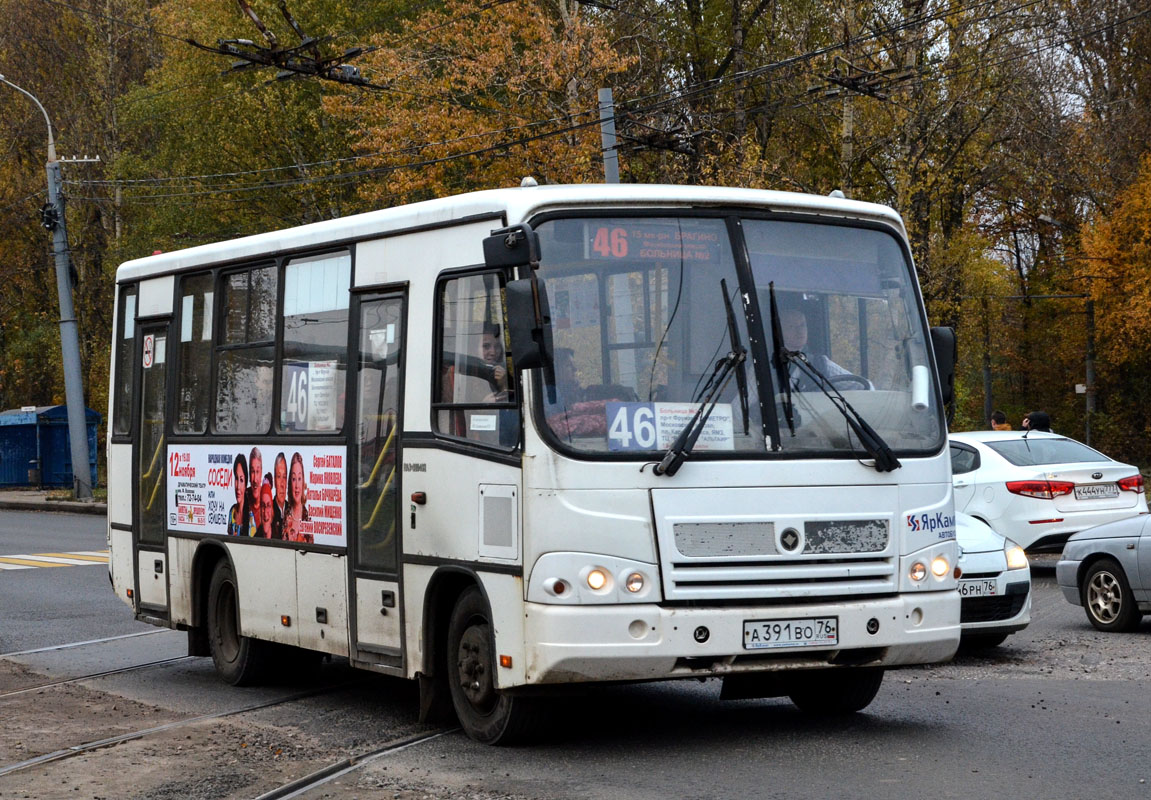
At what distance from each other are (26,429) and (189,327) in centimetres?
3924

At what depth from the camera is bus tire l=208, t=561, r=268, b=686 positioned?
11.2 metres

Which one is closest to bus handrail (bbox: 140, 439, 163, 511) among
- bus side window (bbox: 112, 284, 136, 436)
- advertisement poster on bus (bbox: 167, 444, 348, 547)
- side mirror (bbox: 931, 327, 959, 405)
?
advertisement poster on bus (bbox: 167, 444, 348, 547)

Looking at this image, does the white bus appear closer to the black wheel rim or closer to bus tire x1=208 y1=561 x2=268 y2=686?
the black wheel rim

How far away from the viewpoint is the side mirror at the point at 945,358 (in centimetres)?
900

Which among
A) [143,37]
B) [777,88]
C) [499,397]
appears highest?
[143,37]

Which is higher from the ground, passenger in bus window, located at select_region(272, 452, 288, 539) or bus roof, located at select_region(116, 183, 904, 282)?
bus roof, located at select_region(116, 183, 904, 282)

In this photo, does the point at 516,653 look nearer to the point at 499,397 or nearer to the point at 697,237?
the point at 499,397

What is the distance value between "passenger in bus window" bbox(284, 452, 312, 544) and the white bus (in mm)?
118

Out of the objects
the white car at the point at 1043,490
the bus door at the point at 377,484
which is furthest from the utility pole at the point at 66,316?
the bus door at the point at 377,484

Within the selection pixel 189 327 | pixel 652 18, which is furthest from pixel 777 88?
pixel 189 327

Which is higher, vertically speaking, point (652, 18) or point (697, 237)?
point (652, 18)

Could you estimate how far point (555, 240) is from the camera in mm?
8148

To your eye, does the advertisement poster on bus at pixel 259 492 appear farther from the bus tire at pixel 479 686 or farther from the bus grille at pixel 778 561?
the bus grille at pixel 778 561

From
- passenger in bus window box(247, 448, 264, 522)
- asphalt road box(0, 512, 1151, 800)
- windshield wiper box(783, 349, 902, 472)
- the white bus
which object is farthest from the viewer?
passenger in bus window box(247, 448, 264, 522)
